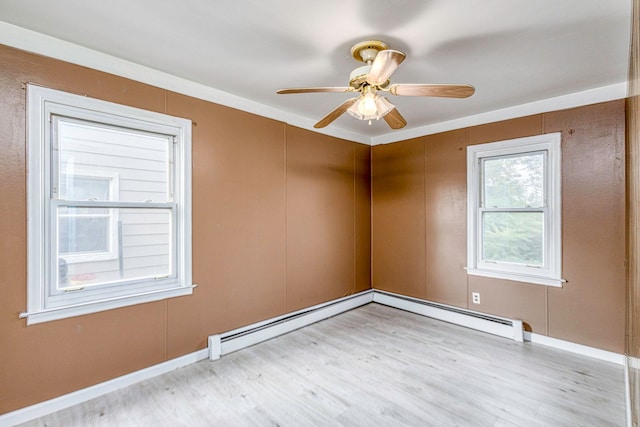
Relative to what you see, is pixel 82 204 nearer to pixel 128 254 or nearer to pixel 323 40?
pixel 128 254

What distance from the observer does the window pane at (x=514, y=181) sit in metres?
3.20

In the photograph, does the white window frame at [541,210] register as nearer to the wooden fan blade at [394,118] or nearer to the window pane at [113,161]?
the wooden fan blade at [394,118]

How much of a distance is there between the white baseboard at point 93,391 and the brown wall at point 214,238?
0.04 metres

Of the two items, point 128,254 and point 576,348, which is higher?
point 128,254

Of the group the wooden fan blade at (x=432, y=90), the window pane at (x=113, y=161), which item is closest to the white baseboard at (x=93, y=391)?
the window pane at (x=113, y=161)

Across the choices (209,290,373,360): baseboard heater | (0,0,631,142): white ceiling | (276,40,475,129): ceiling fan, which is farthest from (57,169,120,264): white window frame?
(276,40,475,129): ceiling fan

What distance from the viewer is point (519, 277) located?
10.7ft

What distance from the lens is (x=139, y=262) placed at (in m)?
2.51

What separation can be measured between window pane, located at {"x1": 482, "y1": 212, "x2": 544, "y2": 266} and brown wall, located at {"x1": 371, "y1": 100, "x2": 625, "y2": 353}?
23cm

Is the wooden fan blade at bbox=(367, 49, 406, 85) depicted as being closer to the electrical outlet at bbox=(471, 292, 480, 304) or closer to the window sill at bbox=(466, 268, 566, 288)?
the window sill at bbox=(466, 268, 566, 288)

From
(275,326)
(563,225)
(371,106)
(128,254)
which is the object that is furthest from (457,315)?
(128,254)

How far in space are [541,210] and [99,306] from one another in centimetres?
412

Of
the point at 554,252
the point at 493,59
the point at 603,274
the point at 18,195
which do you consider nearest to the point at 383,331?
the point at 554,252

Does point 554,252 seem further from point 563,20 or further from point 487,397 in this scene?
point 563,20
